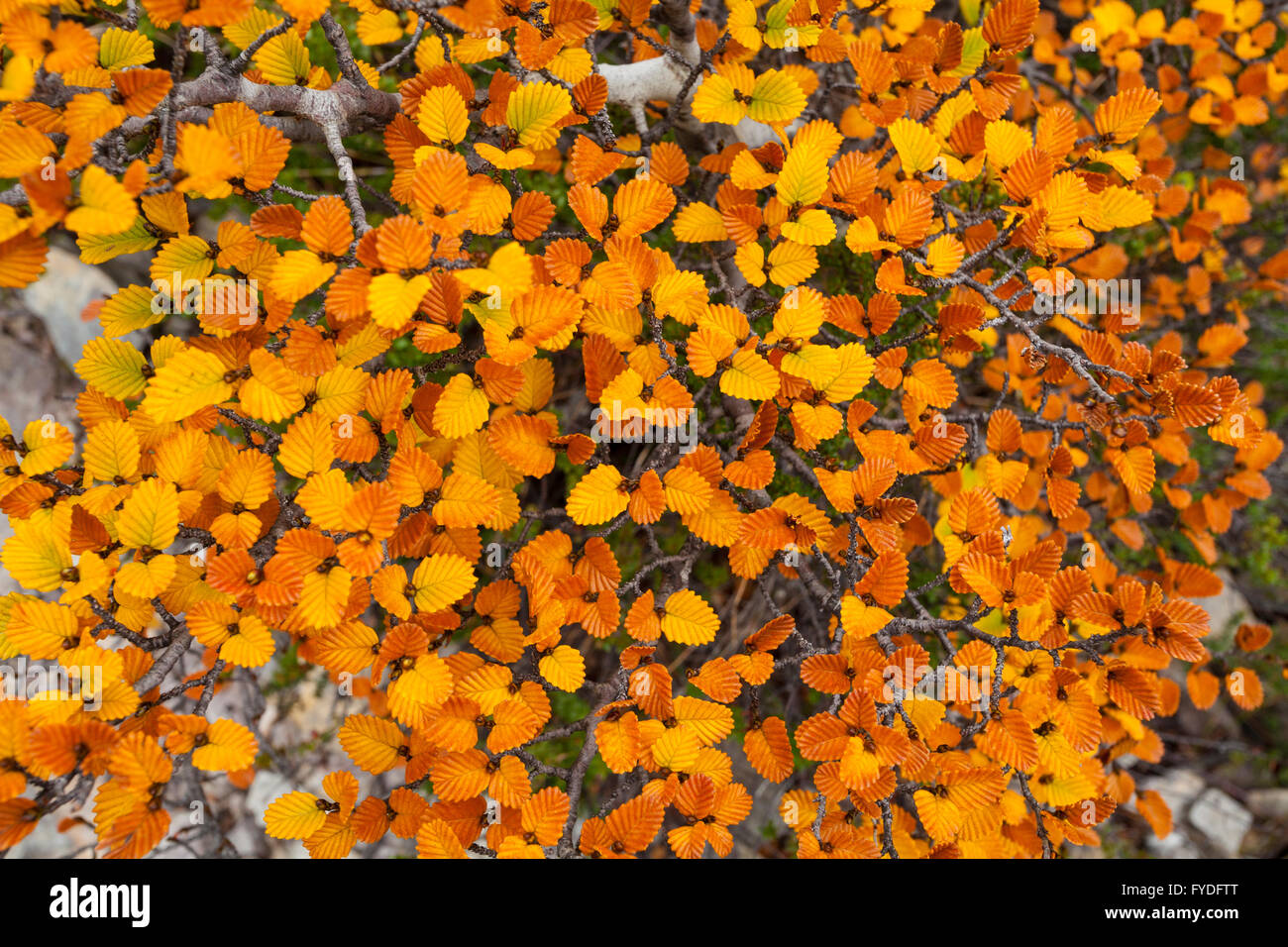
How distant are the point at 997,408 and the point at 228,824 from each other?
413 centimetres

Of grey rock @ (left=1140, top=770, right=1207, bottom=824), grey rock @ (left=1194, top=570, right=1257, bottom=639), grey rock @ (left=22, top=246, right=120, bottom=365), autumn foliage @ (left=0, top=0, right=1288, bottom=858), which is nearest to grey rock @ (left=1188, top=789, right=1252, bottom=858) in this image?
grey rock @ (left=1140, top=770, right=1207, bottom=824)

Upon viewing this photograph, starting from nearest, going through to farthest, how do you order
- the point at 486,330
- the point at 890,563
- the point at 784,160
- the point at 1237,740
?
the point at 486,330
the point at 890,563
the point at 784,160
the point at 1237,740

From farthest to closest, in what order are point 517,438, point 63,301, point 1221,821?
point 1221,821, point 63,301, point 517,438

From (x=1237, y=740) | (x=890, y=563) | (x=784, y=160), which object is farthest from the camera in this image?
(x=1237, y=740)

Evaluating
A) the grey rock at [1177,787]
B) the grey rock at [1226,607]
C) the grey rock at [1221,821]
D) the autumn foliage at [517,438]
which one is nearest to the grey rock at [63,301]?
the autumn foliage at [517,438]

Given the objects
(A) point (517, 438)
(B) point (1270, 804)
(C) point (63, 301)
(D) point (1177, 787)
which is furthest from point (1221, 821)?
(C) point (63, 301)

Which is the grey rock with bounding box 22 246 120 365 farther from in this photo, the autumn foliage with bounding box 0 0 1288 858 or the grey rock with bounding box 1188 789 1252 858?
the grey rock with bounding box 1188 789 1252 858

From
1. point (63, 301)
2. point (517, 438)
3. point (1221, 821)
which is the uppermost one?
point (517, 438)

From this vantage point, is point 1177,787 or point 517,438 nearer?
point 517,438

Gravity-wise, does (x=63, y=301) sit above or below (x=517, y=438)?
below

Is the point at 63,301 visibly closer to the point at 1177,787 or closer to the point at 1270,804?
the point at 1177,787

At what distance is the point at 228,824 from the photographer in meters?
3.77
